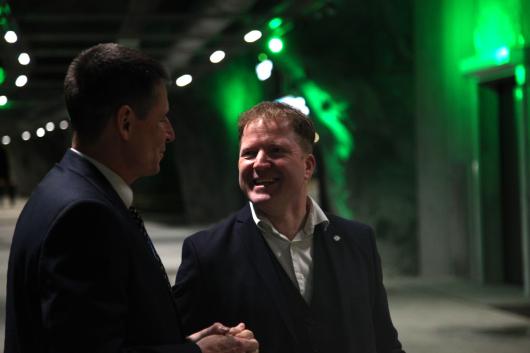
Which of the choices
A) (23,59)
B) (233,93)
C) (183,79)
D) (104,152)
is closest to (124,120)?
(104,152)

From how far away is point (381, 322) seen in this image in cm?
308

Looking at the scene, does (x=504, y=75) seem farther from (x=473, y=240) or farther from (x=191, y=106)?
(x=191, y=106)

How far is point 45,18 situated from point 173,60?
5.79 meters

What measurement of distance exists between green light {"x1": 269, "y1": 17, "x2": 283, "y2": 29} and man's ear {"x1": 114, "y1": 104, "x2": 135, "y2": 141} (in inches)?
507

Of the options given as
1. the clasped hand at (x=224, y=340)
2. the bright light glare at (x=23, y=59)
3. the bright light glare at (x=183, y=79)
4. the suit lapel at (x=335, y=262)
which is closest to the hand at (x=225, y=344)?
the clasped hand at (x=224, y=340)

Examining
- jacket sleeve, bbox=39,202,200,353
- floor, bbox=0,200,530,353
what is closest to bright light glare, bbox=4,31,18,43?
floor, bbox=0,200,530,353

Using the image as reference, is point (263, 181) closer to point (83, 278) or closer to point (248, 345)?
point (248, 345)

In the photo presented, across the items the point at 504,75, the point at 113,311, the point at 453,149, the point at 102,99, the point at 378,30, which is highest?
the point at 378,30

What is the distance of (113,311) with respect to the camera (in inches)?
78.2

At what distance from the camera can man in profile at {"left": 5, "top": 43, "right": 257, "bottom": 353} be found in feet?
6.47

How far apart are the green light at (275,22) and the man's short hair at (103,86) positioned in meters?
12.8

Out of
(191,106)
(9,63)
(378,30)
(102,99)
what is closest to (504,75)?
(378,30)

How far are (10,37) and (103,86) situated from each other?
14.4 m

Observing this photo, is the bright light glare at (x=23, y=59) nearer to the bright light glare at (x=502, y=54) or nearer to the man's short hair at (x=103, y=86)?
the bright light glare at (x=502, y=54)
